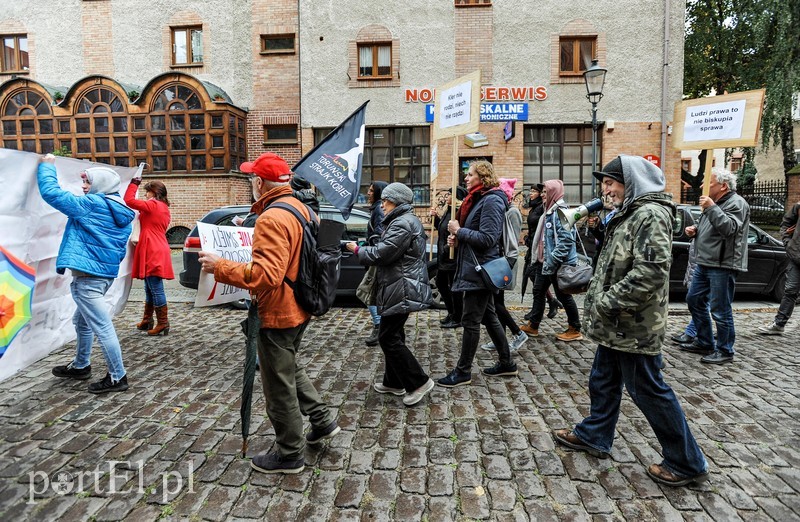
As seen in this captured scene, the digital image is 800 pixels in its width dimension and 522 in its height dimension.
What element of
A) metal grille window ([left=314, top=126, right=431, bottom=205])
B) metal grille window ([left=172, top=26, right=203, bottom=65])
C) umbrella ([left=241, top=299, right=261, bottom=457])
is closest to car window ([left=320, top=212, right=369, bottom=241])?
umbrella ([left=241, top=299, right=261, bottom=457])

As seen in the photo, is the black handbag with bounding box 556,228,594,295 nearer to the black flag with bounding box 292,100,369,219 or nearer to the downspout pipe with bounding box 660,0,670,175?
the black flag with bounding box 292,100,369,219

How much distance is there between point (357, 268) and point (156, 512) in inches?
227

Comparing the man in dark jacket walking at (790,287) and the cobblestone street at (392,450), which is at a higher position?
the man in dark jacket walking at (790,287)

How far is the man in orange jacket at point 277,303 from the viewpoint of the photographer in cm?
288

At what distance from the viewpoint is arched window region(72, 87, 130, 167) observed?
1619 cm

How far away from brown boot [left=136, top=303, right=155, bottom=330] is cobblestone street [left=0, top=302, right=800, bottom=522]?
1317 mm

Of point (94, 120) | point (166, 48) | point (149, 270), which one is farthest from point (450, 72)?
point (149, 270)

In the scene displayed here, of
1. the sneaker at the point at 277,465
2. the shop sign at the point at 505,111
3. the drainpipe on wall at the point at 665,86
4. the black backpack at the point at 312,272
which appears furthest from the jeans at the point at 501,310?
the drainpipe on wall at the point at 665,86

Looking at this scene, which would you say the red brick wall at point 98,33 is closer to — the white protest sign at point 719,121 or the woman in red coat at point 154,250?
the woman in red coat at point 154,250

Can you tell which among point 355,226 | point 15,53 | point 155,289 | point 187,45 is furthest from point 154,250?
point 15,53

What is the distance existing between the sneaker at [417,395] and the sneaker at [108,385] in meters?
2.49

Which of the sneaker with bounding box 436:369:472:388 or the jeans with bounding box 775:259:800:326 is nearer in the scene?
the sneaker with bounding box 436:369:472:388

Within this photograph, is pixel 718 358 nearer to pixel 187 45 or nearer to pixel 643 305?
pixel 643 305

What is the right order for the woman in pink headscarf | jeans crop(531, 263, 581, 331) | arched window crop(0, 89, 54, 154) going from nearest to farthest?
the woman in pink headscarf < jeans crop(531, 263, 581, 331) < arched window crop(0, 89, 54, 154)
